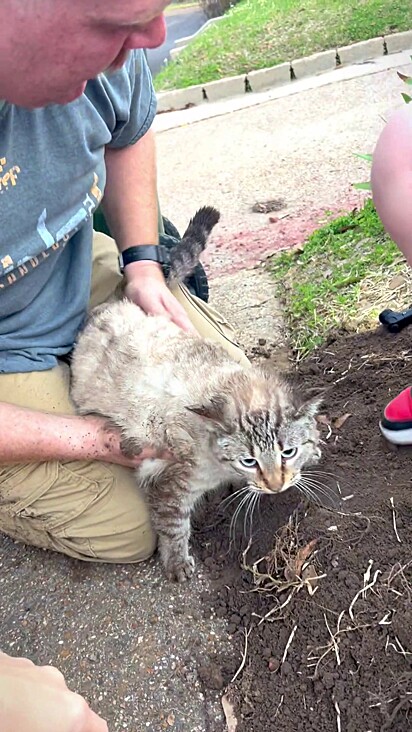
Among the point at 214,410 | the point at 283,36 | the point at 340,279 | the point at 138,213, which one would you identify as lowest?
the point at 283,36

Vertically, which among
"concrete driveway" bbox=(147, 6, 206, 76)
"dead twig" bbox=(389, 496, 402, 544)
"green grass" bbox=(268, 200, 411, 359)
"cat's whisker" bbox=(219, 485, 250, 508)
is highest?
"dead twig" bbox=(389, 496, 402, 544)

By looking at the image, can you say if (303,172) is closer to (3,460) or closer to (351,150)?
(351,150)

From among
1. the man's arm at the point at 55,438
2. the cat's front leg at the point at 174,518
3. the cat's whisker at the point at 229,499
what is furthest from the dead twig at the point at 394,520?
the man's arm at the point at 55,438

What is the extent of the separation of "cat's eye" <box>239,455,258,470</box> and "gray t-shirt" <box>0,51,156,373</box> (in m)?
0.90

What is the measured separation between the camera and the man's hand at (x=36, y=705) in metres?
1.25

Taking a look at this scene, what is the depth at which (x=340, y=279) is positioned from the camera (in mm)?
3934

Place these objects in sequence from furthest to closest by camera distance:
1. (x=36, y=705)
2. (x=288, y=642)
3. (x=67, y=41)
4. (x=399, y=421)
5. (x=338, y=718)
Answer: (x=399, y=421) → (x=288, y=642) → (x=338, y=718) → (x=67, y=41) → (x=36, y=705)

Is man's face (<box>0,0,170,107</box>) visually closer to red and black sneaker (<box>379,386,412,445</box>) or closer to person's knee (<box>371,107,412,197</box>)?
person's knee (<box>371,107,412,197</box>)

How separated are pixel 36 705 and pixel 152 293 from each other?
2.00 meters

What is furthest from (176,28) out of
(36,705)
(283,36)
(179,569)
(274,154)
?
(36,705)

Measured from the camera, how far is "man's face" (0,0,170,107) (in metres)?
1.61

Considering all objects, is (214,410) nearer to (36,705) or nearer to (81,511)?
(81,511)

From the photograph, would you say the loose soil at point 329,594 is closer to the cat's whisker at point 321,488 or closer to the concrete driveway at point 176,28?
the cat's whisker at point 321,488

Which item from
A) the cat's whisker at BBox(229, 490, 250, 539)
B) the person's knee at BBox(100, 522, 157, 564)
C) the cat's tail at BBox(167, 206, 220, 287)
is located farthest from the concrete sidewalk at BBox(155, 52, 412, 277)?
the person's knee at BBox(100, 522, 157, 564)
